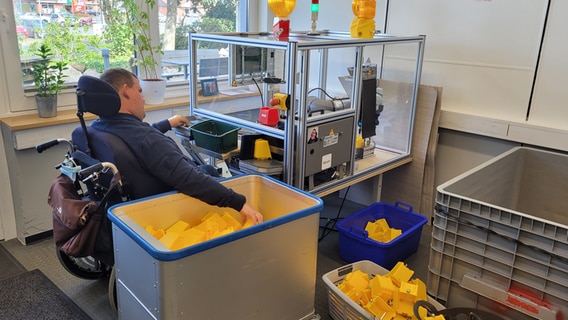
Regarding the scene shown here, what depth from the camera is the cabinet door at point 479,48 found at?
2.77 meters

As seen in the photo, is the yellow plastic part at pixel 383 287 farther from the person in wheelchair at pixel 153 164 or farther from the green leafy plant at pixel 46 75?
the green leafy plant at pixel 46 75

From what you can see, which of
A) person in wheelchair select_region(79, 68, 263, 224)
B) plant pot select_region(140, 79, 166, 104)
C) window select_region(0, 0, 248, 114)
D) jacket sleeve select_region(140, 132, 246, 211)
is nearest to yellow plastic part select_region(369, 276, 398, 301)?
person in wheelchair select_region(79, 68, 263, 224)

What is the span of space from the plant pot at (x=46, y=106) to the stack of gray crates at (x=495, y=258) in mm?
2326

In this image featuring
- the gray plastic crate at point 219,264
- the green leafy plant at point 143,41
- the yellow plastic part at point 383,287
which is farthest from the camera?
the green leafy plant at point 143,41

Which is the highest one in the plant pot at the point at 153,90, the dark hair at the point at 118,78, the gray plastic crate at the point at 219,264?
the dark hair at the point at 118,78

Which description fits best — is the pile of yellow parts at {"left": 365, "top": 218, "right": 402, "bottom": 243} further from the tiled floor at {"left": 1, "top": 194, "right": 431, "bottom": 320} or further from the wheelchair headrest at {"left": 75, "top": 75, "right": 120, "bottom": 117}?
the wheelchair headrest at {"left": 75, "top": 75, "right": 120, "bottom": 117}

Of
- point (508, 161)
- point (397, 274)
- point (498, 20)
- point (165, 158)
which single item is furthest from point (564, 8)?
point (165, 158)

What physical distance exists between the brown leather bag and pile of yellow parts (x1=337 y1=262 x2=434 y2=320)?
1.14 meters

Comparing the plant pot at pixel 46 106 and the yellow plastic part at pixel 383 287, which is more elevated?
the plant pot at pixel 46 106

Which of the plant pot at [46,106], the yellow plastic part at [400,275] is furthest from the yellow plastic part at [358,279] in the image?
the plant pot at [46,106]

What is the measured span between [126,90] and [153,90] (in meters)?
1.29

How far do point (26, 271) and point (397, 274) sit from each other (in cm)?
205

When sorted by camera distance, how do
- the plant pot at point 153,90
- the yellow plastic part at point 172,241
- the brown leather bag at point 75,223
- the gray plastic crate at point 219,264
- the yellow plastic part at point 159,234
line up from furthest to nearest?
the plant pot at point 153,90 < the brown leather bag at point 75,223 < the yellow plastic part at point 159,234 < the yellow plastic part at point 172,241 < the gray plastic crate at point 219,264

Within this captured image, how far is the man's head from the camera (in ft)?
6.61
